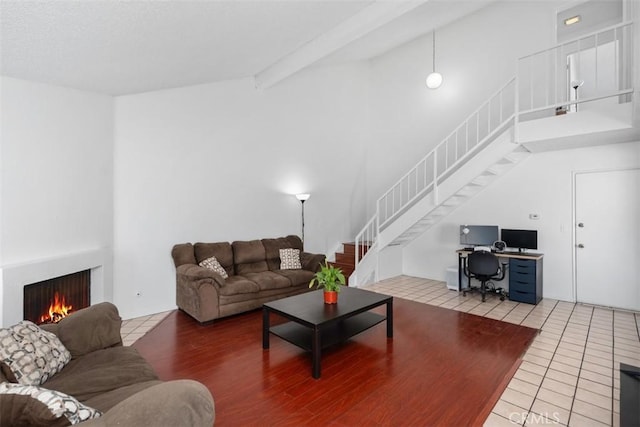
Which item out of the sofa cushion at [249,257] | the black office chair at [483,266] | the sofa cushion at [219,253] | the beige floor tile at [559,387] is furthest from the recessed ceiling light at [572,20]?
the sofa cushion at [219,253]

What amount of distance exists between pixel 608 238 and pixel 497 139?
2094 mm

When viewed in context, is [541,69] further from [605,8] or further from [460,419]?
[460,419]

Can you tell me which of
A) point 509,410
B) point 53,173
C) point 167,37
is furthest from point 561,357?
point 53,173

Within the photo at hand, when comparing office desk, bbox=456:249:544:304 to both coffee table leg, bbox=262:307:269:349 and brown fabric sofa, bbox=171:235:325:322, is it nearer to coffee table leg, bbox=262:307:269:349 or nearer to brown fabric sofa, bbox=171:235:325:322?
brown fabric sofa, bbox=171:235:325:322

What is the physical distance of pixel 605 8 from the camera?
4734 mm

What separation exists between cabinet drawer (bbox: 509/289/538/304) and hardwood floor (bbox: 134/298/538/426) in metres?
1.12


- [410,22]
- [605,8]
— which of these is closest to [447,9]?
[410,22]

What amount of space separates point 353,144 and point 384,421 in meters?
5.94

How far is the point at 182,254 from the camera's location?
435 cm

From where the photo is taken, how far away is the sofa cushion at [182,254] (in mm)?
4328

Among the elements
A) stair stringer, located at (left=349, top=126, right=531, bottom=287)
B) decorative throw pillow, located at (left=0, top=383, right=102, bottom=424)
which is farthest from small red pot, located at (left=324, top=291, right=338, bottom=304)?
stair stringer, located at (left=349, top=126, right=531, bottom=287)

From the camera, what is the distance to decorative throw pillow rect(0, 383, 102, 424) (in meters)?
1.18

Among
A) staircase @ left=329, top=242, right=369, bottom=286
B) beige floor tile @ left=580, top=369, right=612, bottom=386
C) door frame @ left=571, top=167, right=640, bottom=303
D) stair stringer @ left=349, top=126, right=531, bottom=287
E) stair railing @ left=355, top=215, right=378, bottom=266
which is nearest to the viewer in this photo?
beige floor tile @ left=580, top=369, right=612, bottom=386

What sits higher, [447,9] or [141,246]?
[447,9]
